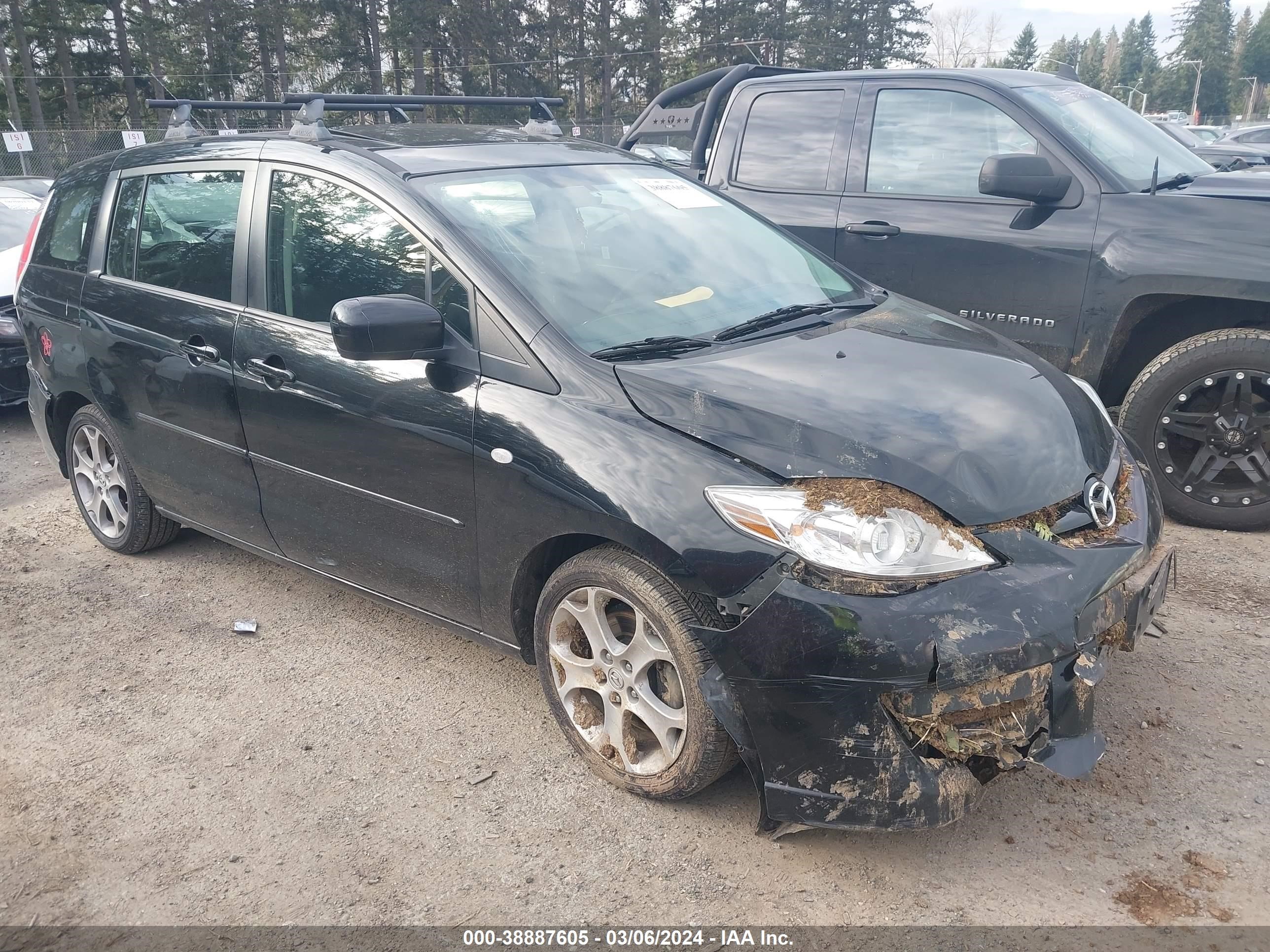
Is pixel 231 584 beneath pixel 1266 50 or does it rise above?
beneath

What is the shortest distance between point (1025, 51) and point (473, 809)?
5185 inches

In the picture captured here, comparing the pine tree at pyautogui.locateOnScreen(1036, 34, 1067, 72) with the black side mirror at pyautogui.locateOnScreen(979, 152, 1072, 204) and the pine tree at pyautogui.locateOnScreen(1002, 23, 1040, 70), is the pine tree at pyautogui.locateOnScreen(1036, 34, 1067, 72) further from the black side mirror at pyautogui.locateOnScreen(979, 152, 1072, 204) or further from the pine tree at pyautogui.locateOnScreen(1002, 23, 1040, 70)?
the black side mirror at pyautogui.locateOnScreen(979, 152, 1072, 204)

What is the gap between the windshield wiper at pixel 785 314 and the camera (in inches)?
125

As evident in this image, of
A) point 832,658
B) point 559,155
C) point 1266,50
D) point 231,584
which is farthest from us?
point 1266,50

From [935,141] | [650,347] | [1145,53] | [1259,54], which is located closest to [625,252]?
[650,347]

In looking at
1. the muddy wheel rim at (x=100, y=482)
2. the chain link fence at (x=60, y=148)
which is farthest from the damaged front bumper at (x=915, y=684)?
the chain link fence at (x=60, y=148)

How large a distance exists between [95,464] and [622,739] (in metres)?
3.28

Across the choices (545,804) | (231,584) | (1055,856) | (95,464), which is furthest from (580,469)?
(95,464)

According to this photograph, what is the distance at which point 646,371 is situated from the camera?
2.81 metres

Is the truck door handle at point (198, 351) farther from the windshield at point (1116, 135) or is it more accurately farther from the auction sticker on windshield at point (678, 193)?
the windshield at point (1116, 135)

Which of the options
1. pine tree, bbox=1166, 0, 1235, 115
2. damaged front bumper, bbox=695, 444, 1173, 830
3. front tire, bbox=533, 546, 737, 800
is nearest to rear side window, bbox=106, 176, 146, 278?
front tire, bbox=533, 546, 737, 800

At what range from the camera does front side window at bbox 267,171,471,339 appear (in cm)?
312

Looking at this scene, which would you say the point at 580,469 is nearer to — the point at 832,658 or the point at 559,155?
the point at 832,658

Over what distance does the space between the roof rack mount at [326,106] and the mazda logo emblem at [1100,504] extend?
2649mm
